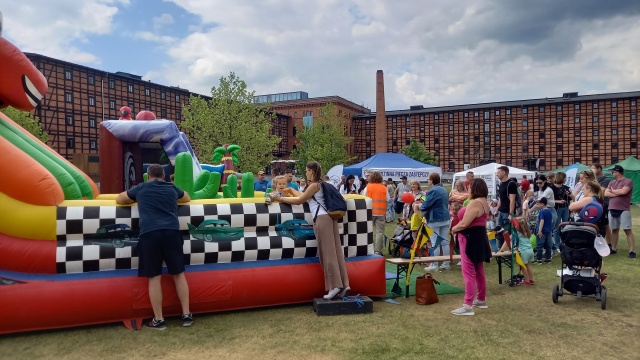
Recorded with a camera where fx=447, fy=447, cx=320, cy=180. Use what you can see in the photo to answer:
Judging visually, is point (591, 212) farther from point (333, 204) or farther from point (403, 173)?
point (403, 173)

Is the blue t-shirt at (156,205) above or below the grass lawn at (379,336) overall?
above

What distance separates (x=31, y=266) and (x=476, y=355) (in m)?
4.08

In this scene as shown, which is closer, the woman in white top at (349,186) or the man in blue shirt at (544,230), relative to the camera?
the man in blue shirt at (544,230)

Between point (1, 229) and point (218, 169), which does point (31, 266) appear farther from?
point (218, 169)

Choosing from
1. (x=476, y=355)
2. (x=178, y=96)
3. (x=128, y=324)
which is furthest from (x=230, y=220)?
(x=178, y=96)

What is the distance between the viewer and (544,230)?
25.2 ft

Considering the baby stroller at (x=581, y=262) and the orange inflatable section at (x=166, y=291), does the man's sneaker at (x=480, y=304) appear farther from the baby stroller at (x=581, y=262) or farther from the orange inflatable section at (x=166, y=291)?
the orange inflatable section at (x=166, y=291)

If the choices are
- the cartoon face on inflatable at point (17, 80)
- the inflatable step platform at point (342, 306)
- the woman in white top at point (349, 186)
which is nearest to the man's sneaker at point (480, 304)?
the inflatable step platform at point (342, 306)

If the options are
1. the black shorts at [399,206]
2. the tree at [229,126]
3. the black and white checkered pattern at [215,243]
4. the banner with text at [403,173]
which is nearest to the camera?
the black and white checkered pattern at [215,243]

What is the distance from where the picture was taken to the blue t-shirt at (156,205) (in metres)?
4.21

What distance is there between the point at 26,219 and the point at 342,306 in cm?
319

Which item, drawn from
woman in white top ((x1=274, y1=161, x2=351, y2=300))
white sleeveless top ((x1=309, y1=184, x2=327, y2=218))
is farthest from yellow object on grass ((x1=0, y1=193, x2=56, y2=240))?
white sleeveless top ((x1=309, y1=184, x2=327, y2=218))

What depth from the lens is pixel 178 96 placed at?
47.1 m

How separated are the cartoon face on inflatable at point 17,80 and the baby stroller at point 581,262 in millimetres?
6293
